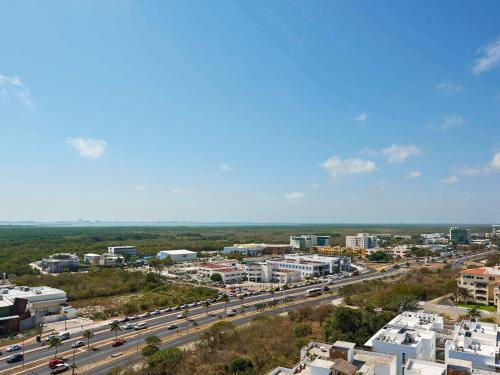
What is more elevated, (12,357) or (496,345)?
(496,345)

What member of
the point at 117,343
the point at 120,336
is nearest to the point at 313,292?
the point at 120,336

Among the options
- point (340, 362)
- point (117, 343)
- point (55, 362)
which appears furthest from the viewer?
point (117, 343)

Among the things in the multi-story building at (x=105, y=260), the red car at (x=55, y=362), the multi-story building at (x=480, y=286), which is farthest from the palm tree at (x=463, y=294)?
the multi-story building at (x=105, y=260)

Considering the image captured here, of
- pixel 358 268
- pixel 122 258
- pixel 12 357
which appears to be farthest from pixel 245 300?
pixel 122 258

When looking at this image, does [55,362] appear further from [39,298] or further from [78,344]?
[39,298]

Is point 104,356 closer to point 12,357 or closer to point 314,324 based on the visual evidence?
point 12,357

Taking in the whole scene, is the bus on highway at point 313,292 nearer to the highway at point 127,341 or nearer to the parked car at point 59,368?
the highway at point 127,341

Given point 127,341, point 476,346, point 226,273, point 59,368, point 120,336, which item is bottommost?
point 120,336
